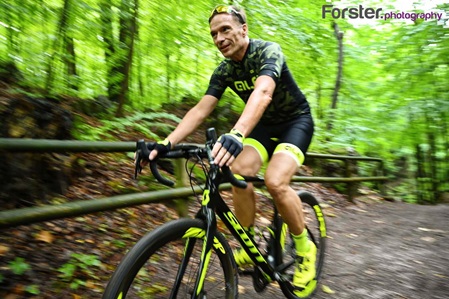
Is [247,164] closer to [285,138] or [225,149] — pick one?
[285,138]

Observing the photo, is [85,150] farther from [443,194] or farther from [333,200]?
[443,194]

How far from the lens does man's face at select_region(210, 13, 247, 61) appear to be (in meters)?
2.70

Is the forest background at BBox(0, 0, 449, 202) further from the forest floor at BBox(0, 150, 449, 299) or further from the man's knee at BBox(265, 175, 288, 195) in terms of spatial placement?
the man's knee at BBox(265, 175, 288, 195)

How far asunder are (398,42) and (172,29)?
8.62 metres

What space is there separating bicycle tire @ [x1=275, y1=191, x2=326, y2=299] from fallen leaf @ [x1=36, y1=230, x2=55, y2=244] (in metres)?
2.00

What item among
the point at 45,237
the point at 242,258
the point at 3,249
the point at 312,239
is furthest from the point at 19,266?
the point at 312,239

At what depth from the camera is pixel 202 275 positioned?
210 centimetres

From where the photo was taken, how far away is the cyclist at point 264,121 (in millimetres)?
2703

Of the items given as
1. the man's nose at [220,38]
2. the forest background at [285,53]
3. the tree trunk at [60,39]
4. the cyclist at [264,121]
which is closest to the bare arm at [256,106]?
the cyclist at [264,121]

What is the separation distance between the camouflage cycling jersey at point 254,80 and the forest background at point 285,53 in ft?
8.96

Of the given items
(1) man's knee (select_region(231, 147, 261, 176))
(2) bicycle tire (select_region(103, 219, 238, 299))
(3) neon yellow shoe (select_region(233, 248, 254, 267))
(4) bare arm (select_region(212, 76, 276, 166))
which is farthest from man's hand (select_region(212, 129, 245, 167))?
(3) neon yellow shoe (select_region(233, 248, 254, 267))

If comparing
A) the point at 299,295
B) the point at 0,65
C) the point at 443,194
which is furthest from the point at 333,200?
the point at 443,194

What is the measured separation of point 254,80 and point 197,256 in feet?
5.07

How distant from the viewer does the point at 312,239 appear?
3.69 meters
